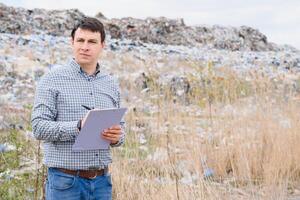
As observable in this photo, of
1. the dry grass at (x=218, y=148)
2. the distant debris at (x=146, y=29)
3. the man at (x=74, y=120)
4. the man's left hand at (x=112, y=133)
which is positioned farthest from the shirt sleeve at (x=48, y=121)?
the distant debris at (x=146, y=29)

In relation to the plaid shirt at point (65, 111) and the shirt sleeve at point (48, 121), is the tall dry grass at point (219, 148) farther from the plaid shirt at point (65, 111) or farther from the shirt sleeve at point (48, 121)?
the shirt sleeve at point (48, 121)

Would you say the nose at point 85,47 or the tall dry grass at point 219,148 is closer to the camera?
the nose at point 85,47

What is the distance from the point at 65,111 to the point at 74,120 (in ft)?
0.20

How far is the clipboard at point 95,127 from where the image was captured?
285 centimetres

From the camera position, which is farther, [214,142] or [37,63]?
[37,63]

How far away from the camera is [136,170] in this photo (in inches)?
199

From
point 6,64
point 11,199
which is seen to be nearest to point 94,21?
point 11,199

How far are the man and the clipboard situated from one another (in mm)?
36

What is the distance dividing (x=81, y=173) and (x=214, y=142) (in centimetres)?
302

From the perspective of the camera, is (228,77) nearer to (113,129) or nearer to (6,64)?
(113,129)

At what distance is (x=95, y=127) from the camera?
9.53 feet

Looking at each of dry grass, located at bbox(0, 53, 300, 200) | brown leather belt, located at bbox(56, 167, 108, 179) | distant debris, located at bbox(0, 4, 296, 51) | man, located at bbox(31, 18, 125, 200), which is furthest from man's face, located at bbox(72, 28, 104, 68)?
distant debris, located at bbox(0, 4, 296, 51)

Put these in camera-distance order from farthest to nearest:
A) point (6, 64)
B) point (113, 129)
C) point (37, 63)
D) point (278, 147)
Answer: point (37, 63) < point (6, 64) < point (278, 147) < point (113, 129)

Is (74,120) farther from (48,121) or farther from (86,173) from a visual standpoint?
(86,173)
